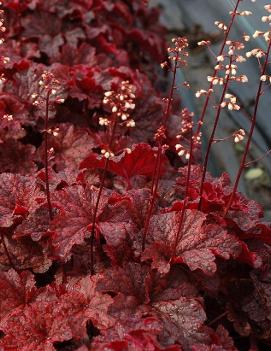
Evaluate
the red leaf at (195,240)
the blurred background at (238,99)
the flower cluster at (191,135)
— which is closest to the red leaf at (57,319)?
the red leaf at (195,240)

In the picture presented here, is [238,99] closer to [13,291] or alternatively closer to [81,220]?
[81,220]

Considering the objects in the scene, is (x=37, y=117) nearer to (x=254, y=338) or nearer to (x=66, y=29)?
(x=66, y=29)

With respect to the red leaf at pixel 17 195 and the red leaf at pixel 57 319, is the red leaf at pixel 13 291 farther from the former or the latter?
the red leaf at pixel 17 195

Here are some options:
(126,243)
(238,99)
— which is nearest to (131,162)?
(126,243)

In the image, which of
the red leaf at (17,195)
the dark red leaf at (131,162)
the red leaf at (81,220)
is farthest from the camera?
the dark red leaf at (131,162)

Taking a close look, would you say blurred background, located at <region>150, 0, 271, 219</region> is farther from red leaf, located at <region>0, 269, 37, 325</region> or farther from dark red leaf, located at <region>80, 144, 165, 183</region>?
red leaf, located at <region>0, 269, 37, 325</region>

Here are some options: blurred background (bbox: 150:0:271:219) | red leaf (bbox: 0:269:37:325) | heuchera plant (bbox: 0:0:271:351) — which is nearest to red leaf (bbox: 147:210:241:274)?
heuchera plant (bbox: 0:0:271:351)

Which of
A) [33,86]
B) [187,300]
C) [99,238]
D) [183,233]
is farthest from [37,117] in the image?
[187,300]

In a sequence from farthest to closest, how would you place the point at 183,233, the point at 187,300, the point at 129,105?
the point at 183,233, the point at 187,300, the point at 129,105
